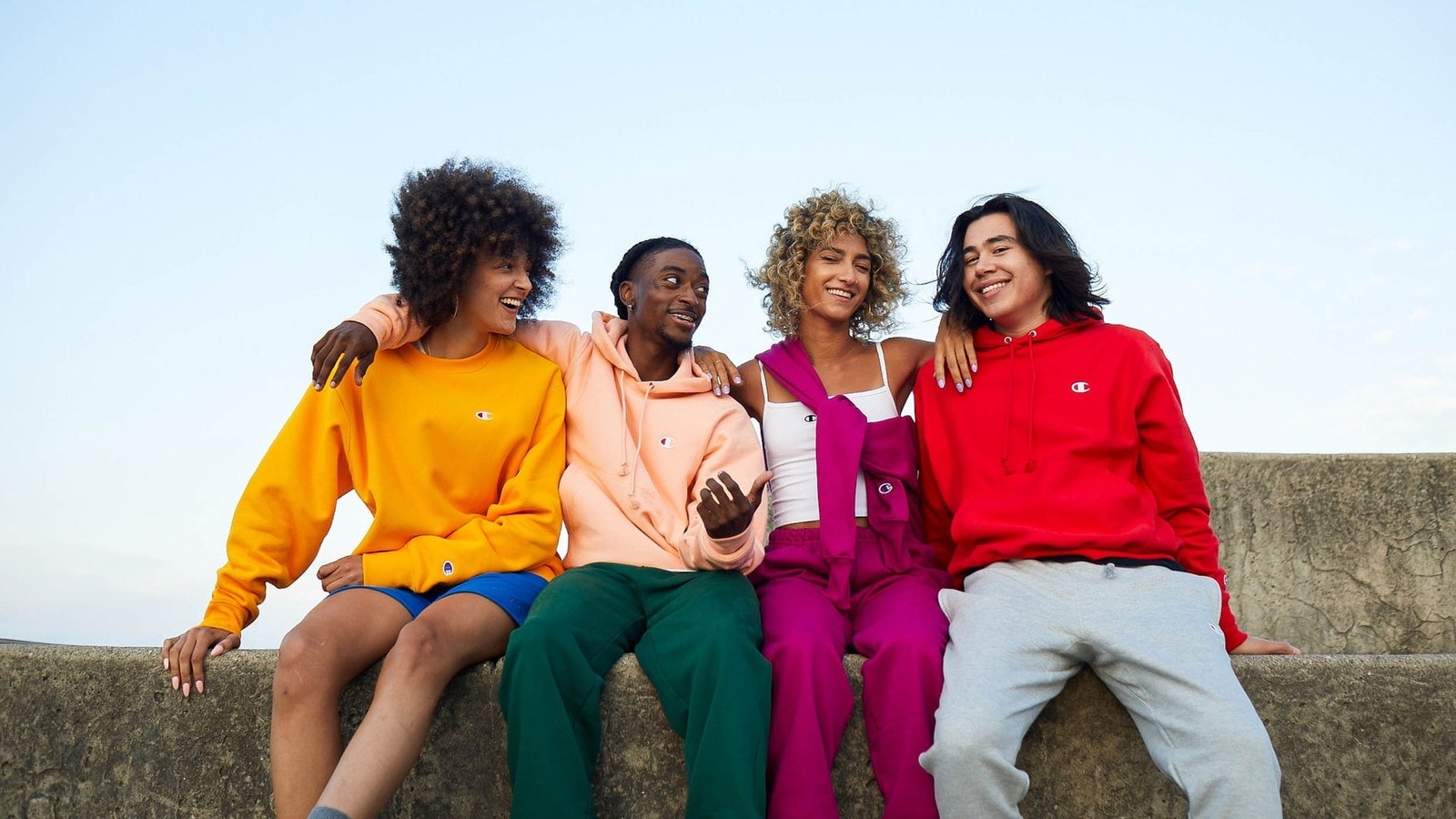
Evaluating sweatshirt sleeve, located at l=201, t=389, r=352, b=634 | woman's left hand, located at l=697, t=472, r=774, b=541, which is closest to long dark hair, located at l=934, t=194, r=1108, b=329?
woman's left hand, located at l=697, t=472, r=774, b=541

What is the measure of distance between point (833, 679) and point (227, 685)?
1.55 m

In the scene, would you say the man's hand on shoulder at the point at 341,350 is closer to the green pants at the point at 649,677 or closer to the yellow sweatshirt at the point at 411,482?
the yellow sweatshirt at the point at 411,482

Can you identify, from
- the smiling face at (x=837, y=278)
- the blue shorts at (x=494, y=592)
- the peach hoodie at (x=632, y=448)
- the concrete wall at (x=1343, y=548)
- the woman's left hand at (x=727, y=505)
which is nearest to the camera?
the woman's left hand at (x=727, y=505)

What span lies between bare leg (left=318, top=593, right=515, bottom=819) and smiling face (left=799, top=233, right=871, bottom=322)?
1.49 metres

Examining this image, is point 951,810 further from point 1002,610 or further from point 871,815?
point 1002,610

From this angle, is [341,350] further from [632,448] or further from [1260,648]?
[1260,648]

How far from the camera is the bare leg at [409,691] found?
234 cm

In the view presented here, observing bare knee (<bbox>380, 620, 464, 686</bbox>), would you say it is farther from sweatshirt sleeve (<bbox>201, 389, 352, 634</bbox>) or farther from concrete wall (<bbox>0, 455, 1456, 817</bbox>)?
sweatshirt sleeve (<bbox>201, 389, 352, 634</bbox>)

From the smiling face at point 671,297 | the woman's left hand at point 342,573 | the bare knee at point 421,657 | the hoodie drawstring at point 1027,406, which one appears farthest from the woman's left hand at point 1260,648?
the woman's left hand at point 342,573

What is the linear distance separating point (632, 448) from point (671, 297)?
553 mm

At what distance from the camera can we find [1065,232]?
138 inches

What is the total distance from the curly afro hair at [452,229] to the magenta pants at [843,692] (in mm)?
1351

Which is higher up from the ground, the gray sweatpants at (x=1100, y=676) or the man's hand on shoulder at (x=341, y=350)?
the man's hand on shoulder at (x=341, y=350)

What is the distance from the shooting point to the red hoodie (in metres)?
2.87
